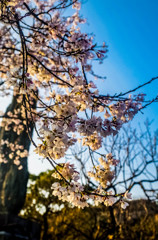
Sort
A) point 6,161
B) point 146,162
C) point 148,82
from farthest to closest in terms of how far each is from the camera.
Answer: point 6,161
point 146,162
point 148,82

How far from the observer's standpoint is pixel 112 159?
2.21 m

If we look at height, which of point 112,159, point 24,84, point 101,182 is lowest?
point 101,182

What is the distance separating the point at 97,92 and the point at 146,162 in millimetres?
5128

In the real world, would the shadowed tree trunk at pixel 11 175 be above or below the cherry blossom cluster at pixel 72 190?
above

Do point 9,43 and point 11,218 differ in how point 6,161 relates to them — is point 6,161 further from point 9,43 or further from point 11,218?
point 9,43

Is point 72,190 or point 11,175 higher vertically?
point 11,175

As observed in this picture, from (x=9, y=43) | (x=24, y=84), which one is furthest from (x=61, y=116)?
(x=9, y=43)

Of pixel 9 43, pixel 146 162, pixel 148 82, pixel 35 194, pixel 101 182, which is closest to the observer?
pixel 148 82

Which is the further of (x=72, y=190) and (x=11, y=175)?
(x=11, y=175)

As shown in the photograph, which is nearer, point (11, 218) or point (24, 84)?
point (24, 84)

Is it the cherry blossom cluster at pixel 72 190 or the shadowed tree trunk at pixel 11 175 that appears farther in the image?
the shadowed tree trunk at pixel 11 175

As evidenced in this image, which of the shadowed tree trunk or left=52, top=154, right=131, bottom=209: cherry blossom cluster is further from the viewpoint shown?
the shadowed tree trunk

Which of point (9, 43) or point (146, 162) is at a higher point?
point (9, 43)

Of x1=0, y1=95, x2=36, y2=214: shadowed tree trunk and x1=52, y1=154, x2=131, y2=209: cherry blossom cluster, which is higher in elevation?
x1=0, y1=95, x2=36, y2=214: shadowed tree trunk
